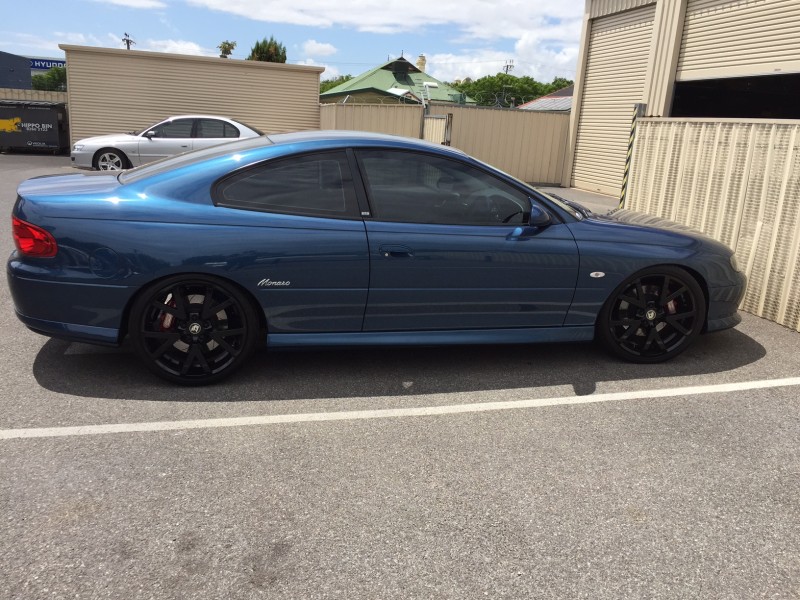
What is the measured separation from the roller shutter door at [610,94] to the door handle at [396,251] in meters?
12.4

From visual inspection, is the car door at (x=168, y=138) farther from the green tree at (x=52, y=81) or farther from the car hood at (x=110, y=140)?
the green tree at (x=52, y=81)

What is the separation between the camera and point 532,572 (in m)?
2.50

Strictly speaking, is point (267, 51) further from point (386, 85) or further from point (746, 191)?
point (746, 191)

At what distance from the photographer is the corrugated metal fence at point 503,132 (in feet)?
57.0

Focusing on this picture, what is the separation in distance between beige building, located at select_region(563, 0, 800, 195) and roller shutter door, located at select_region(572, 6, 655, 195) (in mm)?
25

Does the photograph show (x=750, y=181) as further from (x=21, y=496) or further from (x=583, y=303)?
(x=21, y=496)

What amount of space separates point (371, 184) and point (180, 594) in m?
2.60

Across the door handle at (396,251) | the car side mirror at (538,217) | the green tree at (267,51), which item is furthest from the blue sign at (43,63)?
the car side mirror at (538,217)

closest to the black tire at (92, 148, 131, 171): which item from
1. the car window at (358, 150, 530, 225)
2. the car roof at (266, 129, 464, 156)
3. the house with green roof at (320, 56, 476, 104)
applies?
the car roof at (266, 129, 464, 156)

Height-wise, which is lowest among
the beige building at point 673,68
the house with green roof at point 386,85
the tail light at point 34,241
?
the tail light at point 34,241

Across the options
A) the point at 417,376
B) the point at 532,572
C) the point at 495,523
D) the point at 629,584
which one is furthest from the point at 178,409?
the point at 629,584

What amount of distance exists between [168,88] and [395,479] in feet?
67.7

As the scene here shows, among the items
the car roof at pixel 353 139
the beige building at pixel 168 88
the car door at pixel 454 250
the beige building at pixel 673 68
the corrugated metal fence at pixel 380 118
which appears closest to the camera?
the car door at pixel 454 250

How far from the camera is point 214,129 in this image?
14930 millimetres
